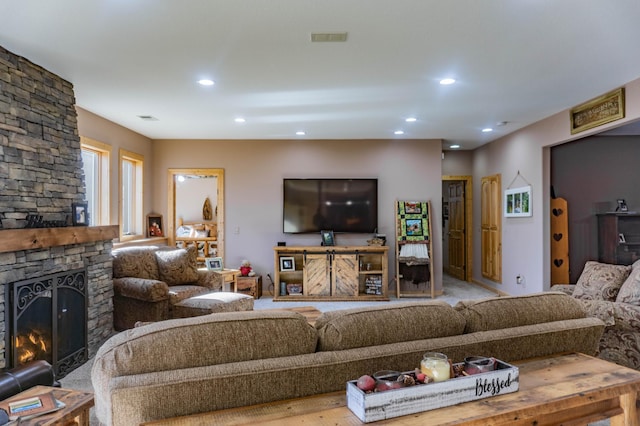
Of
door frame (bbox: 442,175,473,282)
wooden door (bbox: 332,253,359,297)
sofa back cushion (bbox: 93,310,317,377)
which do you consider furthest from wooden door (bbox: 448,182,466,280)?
sofa back cushion (bbox: 93,310,317,377)

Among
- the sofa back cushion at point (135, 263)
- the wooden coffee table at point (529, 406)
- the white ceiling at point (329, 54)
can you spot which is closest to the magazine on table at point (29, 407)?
the wooden coffee table at point (529, 406)

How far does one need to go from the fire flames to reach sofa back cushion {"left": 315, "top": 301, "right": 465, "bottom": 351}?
262 centimetres

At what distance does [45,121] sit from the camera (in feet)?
10.8

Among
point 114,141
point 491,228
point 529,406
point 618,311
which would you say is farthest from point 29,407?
point 491,228

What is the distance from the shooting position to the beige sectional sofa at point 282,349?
1.13m

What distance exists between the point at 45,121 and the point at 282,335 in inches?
125

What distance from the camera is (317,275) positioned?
20.1 ft

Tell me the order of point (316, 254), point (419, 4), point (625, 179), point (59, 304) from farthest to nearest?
point (316, 254), point (625, 179), point (59, 304), point (419, 4)

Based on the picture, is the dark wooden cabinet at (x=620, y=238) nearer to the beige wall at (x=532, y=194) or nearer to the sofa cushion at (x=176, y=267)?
the beige wall at (x=532, y=194)

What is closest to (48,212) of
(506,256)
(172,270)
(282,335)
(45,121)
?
(45,121)

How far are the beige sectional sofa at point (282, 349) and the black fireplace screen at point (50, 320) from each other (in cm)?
216

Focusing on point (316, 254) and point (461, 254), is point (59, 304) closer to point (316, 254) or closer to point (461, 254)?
point (316, 254)

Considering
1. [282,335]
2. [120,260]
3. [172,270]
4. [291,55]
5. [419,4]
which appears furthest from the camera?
[172,270]

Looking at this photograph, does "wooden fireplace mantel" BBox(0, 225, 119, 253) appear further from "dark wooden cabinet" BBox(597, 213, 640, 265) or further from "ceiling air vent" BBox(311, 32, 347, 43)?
"dark wooden cabinet" BBox(597, 213, 640, 265)
